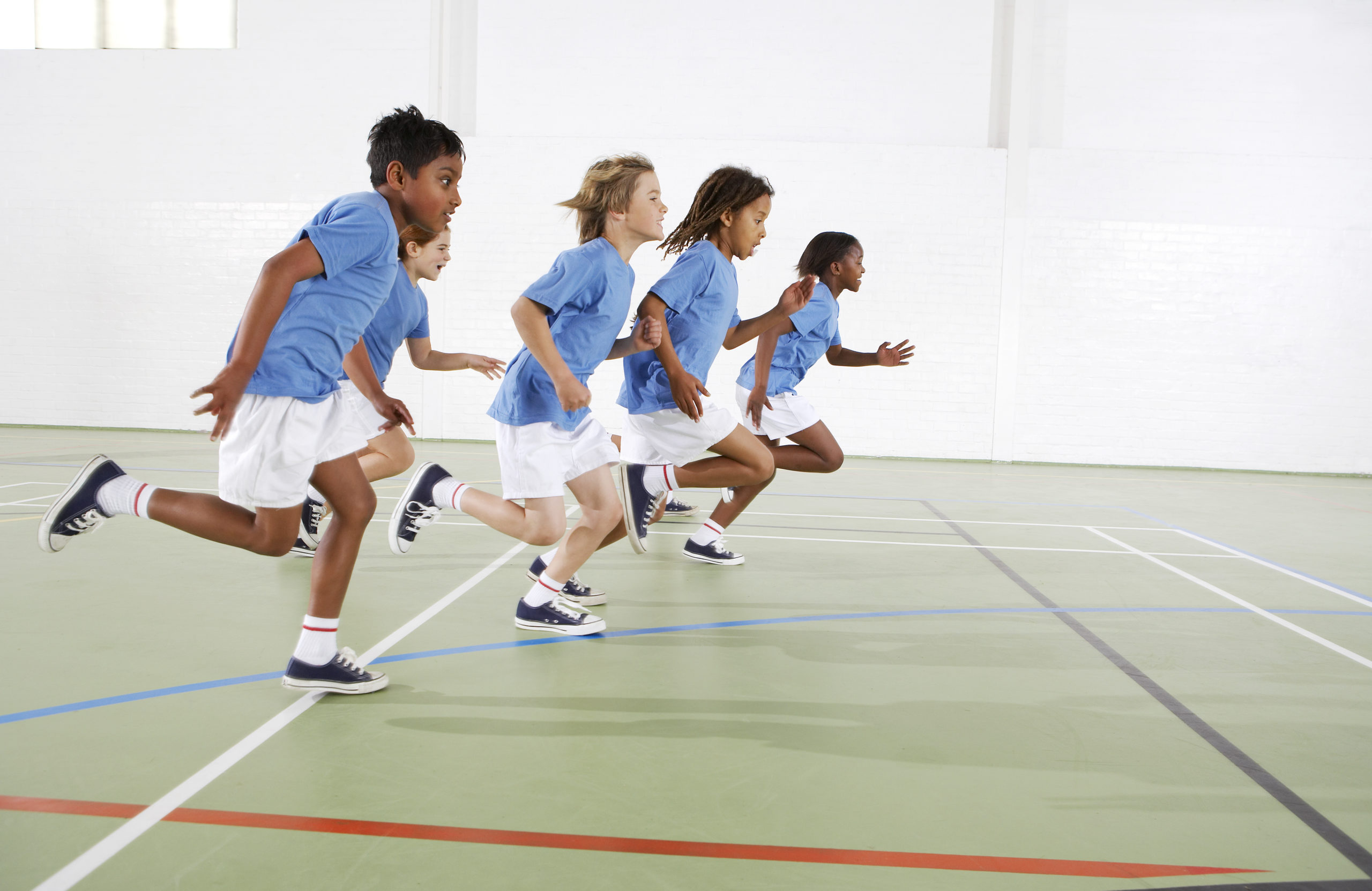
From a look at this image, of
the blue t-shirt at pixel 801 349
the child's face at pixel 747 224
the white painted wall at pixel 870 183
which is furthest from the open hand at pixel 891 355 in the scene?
the white painted wall at pixel 870 183

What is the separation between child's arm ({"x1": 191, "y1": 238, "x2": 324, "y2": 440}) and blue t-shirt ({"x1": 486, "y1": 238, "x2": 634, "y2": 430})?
35.8 inches

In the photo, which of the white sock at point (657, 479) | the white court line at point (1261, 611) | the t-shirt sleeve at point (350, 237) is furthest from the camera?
the white sock at point (657, 479)

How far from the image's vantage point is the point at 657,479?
3662 millimetres

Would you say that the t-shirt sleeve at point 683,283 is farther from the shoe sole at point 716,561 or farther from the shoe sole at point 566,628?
the shoe sole at point 716,561

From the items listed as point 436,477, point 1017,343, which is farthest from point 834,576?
point 1017,343

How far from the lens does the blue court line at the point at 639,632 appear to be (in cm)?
231

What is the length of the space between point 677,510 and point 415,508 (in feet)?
8.86

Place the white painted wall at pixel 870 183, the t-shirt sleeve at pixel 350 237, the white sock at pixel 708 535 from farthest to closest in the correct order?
1. the white painted wall at pixel 870 183
2. the white sock at pixel 708 535
3. the t-shirt sleeve at pixel 350 237

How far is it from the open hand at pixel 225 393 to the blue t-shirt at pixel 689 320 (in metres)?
1.63

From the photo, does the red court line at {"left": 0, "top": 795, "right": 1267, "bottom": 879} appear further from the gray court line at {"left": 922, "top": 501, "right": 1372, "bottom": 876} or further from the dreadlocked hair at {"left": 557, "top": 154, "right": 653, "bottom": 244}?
the dreadlocked hair at {"left": 557, "top": 154, "right": 653, "bottom": 244}

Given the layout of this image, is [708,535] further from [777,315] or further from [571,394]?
[571,394]

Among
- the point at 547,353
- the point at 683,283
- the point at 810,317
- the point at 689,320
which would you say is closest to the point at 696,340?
the point at 689,320

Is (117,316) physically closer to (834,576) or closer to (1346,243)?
(834,576)

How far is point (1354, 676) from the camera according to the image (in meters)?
2.89
